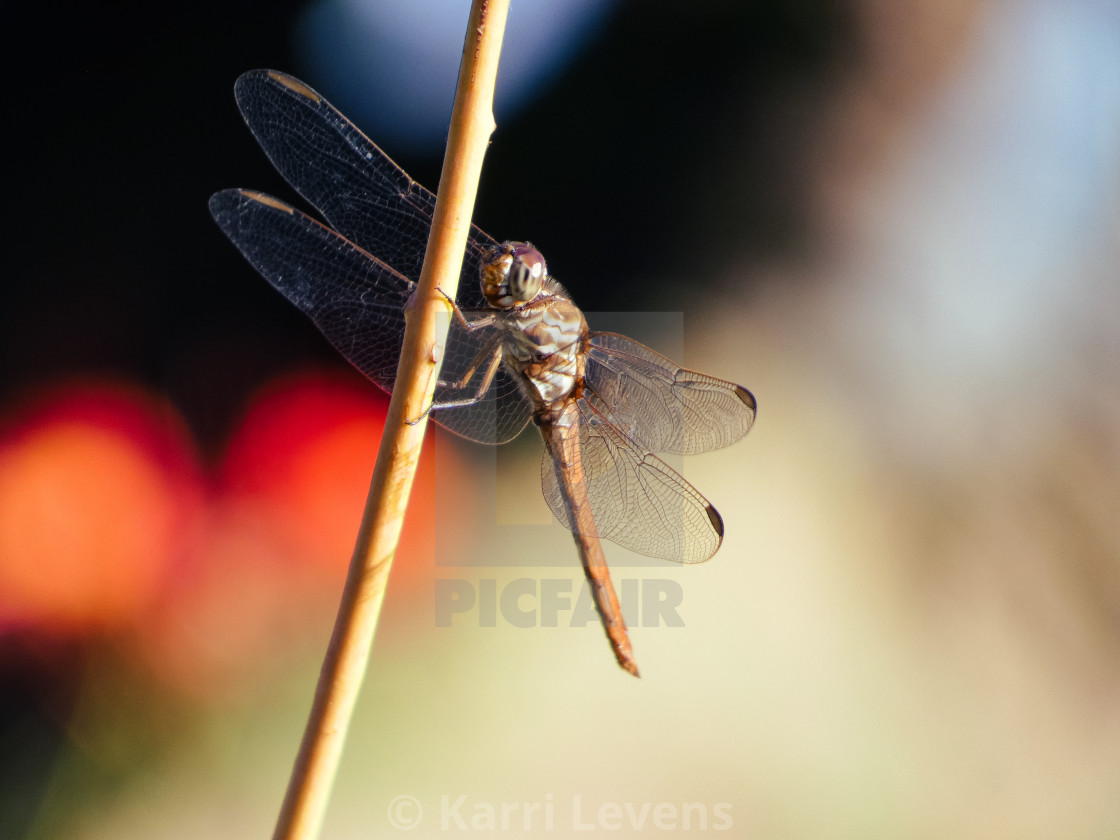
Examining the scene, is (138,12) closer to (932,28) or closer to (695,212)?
(695,212)

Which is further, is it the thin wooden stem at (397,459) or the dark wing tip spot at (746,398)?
the dark wing tip spot at (746,398)

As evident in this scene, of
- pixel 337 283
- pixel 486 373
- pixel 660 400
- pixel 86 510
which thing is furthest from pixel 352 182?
pixel 86 510

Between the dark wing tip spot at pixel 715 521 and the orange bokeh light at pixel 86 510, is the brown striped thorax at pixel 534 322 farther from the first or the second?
the orange bokeh light at pixel 86 510

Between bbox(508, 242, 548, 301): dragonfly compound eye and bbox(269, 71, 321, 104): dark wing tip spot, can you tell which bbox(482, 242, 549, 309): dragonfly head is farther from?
bbox(269, 71, 321, 104): dark wing tip spot

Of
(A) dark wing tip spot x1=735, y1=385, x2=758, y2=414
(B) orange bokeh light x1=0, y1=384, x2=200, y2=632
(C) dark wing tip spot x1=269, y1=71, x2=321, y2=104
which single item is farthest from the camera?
(B) orange bokeh light x1=0, y1=384, x2=200, y2=632

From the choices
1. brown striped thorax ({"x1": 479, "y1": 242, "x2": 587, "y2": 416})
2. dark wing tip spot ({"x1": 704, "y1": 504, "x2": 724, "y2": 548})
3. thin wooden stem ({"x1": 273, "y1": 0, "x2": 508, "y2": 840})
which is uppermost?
brown striped thorax ({"x1": 479, "y1": 242, "x2": 587, "y2": 416})

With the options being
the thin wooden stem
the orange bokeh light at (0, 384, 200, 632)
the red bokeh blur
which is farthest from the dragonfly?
the orange bokeh light at (0, 384, 200, 632)

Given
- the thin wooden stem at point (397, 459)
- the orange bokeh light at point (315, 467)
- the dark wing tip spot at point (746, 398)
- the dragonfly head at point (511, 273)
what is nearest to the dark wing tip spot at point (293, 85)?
the dragonfly head at point (511, 273)

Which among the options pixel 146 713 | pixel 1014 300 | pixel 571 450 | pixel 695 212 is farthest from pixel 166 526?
pixel 1014 300
